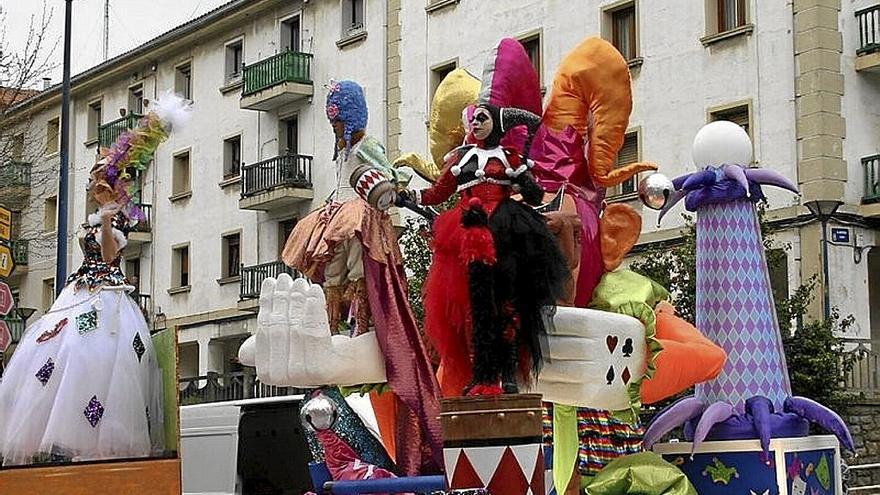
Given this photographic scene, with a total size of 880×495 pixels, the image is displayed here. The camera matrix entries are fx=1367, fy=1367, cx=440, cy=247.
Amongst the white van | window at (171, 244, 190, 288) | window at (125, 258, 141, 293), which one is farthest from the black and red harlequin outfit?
window at (125, 258, 141, 293)

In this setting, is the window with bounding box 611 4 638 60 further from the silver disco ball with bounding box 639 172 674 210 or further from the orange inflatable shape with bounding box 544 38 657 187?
the silver disco ball with bounding box 639 172 674 210

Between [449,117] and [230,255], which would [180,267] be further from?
[449,117]

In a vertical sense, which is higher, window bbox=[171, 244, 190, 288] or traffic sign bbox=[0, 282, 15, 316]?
window bbox=[171, 244, 190, 288]

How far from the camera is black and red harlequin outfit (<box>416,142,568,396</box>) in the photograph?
611cm

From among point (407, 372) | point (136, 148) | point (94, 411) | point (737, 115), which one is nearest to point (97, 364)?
point (94, 411)

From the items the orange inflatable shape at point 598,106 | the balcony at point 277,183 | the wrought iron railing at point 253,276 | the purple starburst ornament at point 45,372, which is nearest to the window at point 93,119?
the balcony at point 277,183

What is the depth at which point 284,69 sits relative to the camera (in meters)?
28.5

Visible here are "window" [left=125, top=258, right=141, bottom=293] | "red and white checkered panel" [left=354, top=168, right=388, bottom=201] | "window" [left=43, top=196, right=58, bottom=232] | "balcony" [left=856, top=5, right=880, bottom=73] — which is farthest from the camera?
"window" [left=43, top=196, right=58, bottom=232]

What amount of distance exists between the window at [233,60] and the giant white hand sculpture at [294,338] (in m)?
24.9

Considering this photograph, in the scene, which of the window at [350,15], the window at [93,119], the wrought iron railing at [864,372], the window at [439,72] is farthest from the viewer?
the window at [93,119]

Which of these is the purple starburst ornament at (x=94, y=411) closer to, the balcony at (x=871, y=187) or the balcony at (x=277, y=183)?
the balcony at (x=871, y=187)

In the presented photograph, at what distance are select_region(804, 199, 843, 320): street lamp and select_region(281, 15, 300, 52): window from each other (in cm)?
1371

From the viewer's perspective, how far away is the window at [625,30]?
2230 cm

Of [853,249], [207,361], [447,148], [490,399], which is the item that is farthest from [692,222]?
[207,361]
